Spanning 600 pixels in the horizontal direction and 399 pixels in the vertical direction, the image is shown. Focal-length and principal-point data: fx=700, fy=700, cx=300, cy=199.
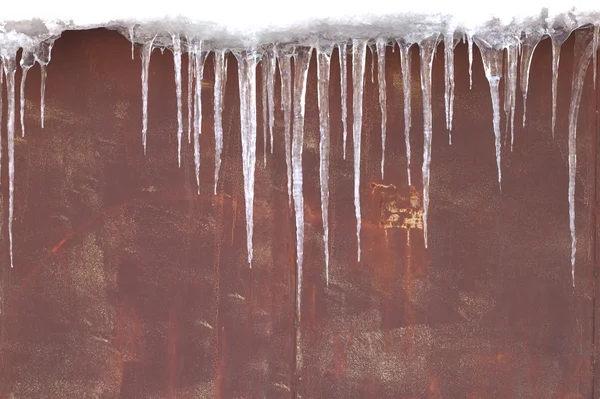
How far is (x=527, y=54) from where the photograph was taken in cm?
255

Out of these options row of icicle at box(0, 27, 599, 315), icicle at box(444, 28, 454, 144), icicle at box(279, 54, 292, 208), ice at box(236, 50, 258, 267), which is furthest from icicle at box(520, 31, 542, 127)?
ice at box(236, 50, 258, 267)

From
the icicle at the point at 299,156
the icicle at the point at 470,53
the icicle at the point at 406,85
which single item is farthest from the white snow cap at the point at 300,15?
the icicle at the point at 299,156

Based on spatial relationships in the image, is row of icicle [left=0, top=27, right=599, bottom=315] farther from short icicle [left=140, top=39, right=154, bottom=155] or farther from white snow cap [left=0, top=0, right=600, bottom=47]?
white snow cap [left=0, top=0, right=600, bottom=47]

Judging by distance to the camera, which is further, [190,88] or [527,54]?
[190,88]

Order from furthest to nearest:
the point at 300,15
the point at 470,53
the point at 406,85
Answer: the point at 406,85 → the point at 470,53 → the point at 300,15

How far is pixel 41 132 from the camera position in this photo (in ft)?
8.93

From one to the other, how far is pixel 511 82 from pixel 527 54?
0.11 m

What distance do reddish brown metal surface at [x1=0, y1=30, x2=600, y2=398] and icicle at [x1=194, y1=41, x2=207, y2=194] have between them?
0.16ft

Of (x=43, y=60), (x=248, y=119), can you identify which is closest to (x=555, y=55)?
(x=248, y=119)

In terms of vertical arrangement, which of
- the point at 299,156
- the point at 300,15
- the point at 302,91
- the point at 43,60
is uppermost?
the point at 300,15

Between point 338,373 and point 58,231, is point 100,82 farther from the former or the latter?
point 338,373

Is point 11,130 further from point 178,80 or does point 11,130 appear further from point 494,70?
point 494,70

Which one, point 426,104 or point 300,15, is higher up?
point 300,15

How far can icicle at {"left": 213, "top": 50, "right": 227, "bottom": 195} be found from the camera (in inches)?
105
